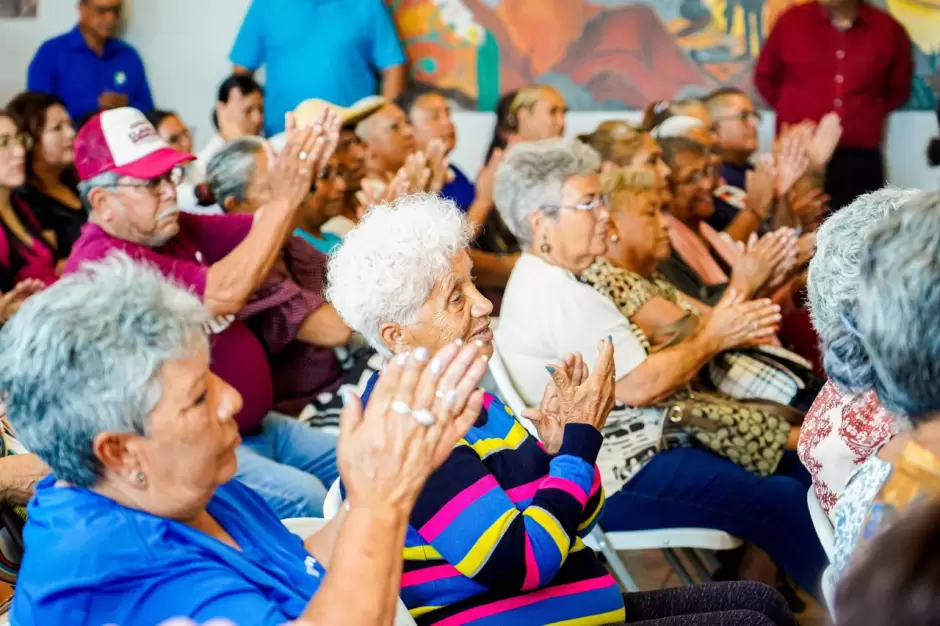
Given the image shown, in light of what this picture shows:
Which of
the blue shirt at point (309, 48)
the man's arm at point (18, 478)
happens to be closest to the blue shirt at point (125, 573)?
the man's arm at point (18, 478)

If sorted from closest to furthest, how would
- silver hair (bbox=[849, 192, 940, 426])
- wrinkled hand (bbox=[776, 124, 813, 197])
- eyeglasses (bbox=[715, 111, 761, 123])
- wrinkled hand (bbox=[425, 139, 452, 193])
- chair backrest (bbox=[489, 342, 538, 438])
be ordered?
silver hair (bbox=[849, 192, 940, 426]) < chair backrest (bbox=[489, 342, 538, 438]) < wrinkled hand (bbox=[425, 139, 452, 193]) < wrinkled hand (bbox=[776, 124, 813, 197]) < eyeglasses (bbox=[715, 111, 761, 123])

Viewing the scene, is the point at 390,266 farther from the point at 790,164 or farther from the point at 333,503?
the point at 790,164

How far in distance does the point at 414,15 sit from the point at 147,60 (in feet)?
5.04

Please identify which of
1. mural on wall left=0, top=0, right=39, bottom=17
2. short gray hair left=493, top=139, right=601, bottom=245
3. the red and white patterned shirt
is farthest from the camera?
mural on wall left=0, top=0, right=39, bottom=17

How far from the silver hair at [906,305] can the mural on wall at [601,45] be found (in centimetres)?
487

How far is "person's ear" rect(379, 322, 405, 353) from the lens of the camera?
6.24 ft

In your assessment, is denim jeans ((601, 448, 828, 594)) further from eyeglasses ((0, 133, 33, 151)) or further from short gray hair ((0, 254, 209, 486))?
eyeglasses ((0, 133, 33, 151))

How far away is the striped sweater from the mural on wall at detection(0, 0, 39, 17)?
4.93 m

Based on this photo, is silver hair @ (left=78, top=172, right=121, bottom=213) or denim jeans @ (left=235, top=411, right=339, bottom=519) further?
silver hair @ (left=78, top=172, right=121, bottom=213)

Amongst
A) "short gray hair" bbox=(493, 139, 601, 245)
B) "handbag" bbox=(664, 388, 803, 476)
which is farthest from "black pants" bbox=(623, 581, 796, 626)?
"short gray hair" bbox=(493, 139, 601, 245)

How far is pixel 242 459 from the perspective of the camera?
251cm

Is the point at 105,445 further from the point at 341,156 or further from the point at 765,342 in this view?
the point at 341,156

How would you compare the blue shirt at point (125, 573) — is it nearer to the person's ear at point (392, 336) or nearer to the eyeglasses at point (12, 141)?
the person's ear at point (392, 336)

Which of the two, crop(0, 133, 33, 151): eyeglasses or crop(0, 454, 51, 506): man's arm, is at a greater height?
crop(0, 133, 33, 151): eyeglasses
